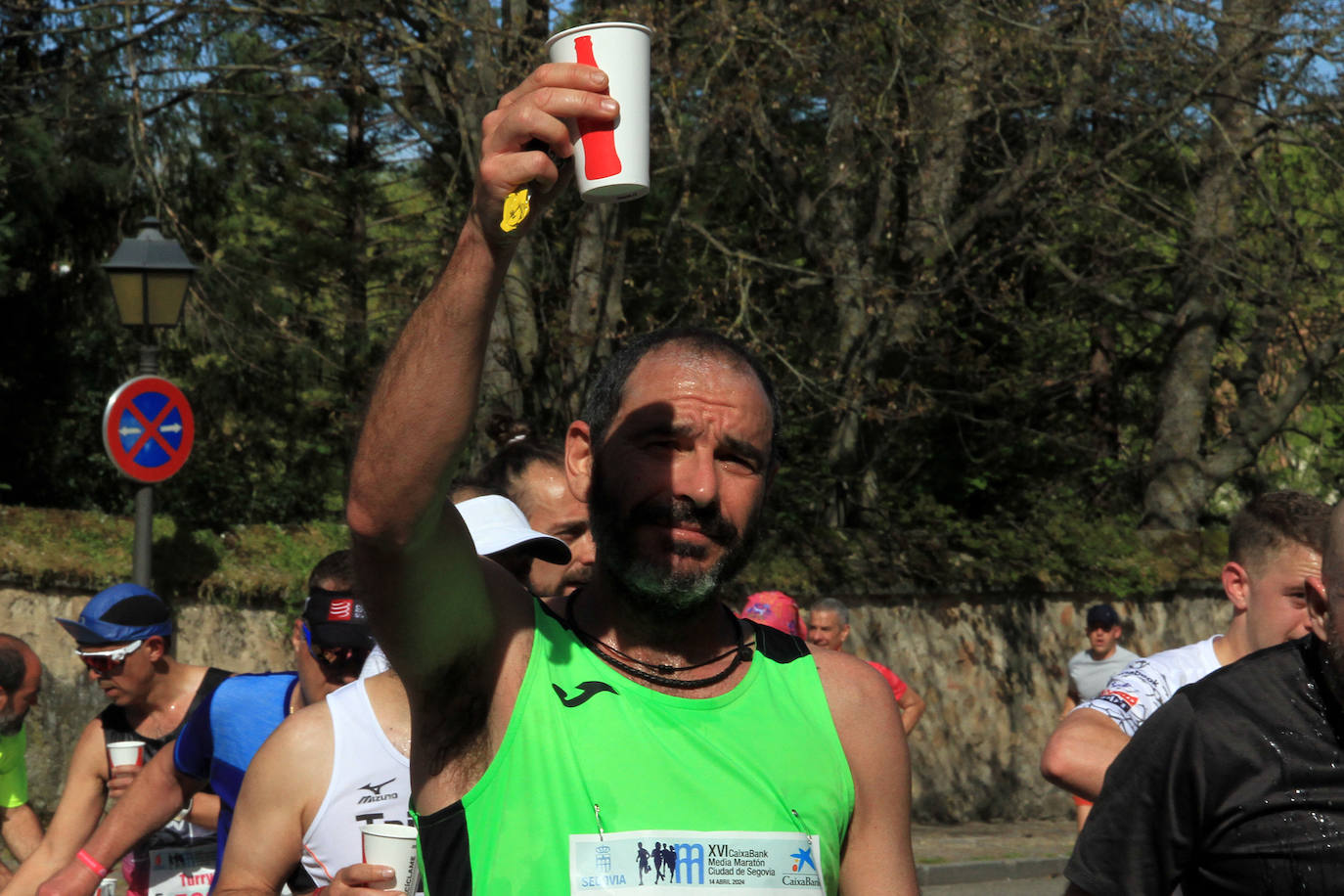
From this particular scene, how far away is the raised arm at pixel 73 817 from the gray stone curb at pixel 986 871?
271 inches

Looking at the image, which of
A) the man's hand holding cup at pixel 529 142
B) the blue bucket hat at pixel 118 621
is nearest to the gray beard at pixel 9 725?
the blue bucket hat at pixel 118 621

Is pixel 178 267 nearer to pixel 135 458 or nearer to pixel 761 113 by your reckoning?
pixel 135 458

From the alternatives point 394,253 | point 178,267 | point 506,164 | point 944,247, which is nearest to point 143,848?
point 506,164

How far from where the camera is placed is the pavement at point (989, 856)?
428 inches

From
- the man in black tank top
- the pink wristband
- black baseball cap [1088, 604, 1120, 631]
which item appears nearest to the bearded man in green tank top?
the pink wristband

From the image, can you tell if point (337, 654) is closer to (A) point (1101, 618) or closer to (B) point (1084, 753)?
(B) point (1084, 753)

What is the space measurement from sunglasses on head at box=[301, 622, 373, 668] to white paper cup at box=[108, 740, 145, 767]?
1.51 metres

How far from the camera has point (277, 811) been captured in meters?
3.07

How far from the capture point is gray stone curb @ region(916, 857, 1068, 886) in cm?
1084

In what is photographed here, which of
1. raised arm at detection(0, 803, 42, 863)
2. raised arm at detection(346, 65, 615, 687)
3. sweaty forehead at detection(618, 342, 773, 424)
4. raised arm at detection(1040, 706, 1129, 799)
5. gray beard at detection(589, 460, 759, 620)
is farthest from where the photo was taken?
raised arm at detection(0, 803, 42, 863)

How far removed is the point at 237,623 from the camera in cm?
1121

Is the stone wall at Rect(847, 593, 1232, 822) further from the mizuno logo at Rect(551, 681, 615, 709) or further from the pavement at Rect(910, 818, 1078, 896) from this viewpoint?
the mizuno logo at Rect(551, 681, 615, 709)

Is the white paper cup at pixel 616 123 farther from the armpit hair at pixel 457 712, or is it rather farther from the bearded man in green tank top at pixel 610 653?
the armpit hair at pixel 457 712

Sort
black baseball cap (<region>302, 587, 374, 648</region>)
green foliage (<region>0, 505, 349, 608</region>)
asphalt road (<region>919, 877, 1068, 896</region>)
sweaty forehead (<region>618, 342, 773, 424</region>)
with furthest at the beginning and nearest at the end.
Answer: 1. green foliage (<region>0, 505, 349, 608</region>)
2. asphalt road (<region>919, 877, 1068, 896</region>)
3. black baseball cap (<region>302, 587, 374, 648</region>)
4. sweaty forehead (<region>618, 342, 773, 424</region>)
